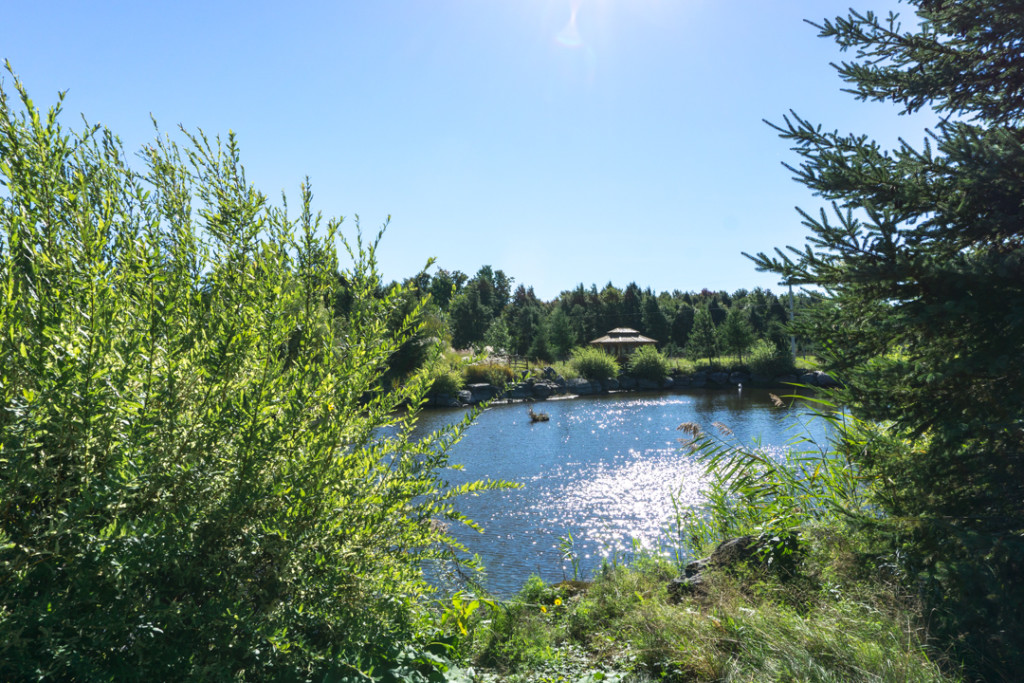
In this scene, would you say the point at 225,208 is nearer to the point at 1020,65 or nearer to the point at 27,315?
the point at 27,315

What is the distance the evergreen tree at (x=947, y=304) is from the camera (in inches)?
94.5

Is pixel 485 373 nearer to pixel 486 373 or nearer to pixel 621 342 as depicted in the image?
pixel 486 373

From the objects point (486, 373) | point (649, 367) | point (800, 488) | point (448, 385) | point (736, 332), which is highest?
point (736, 332)

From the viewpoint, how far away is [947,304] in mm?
2324

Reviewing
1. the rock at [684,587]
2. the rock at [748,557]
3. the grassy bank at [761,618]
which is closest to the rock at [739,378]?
the grassy bank at [761,618]

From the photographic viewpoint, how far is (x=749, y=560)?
3889mm

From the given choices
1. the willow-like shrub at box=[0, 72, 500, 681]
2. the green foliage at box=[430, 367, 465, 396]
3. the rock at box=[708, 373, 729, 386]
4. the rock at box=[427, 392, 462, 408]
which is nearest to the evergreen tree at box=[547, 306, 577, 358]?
the rock at box=[708, 373, 729, 386]

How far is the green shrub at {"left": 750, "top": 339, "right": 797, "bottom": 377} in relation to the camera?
1121 inches

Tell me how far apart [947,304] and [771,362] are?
2898 centimetres

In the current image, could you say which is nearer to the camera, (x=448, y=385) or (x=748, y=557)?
(x=748, y=557)

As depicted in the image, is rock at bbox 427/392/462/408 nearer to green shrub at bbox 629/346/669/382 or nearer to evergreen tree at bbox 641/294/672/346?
A: green shrub at bbox 629/346/669/382

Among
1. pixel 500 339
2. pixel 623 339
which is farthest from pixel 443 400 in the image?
pixel 623 339

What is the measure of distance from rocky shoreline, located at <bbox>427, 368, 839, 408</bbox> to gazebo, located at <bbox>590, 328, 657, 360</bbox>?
3.58 meters

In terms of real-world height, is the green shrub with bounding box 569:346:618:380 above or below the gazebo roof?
below
